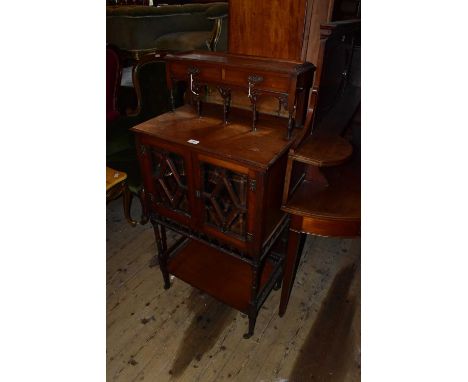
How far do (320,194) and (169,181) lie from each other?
35.5 inches

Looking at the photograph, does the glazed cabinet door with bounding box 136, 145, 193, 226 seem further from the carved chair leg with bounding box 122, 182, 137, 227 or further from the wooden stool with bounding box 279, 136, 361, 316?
the carved chair leg with bounding box 122, 182, 137, 227

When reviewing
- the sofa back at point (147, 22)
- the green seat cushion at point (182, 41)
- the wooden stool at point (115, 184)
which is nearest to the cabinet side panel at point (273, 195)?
the wooden stool at point (115, 184)

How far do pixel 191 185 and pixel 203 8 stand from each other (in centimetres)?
546

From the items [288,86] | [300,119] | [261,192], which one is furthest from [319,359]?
[288,86]

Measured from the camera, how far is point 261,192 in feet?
4.86

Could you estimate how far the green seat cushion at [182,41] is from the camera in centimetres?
528

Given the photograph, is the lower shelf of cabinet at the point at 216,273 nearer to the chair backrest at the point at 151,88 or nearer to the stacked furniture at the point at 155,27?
the chair backrest at the point at 151,88

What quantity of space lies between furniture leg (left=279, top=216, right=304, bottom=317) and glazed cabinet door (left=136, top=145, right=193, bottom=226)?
0.60m

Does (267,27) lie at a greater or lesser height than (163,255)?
greater

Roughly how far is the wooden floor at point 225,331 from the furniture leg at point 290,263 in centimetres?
16

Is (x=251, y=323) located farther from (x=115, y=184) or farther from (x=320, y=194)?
(x=115, y=184)

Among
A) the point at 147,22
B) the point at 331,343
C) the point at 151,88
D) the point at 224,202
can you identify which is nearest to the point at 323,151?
the point at 224,202

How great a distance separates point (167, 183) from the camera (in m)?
1.92

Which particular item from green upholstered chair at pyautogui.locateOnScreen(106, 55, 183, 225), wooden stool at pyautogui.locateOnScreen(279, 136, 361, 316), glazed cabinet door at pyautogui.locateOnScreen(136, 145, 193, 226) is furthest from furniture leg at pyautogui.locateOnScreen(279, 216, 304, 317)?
green upholstered chair at pyautogui.locateOnScreen(106, 55, 183, 225)
